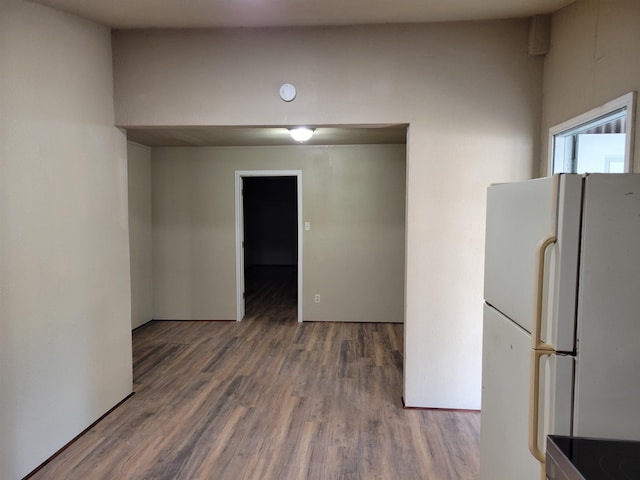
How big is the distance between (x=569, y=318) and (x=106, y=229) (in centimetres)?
287

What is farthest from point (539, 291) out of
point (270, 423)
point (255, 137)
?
point (255, 137)

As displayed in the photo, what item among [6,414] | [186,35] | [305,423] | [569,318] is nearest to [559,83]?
[569,318]

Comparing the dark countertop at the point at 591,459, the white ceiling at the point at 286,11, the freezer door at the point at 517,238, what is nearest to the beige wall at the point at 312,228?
the white ceiling at the point at 286,11

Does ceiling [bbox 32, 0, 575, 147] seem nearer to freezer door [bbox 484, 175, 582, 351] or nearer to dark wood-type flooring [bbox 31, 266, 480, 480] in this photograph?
freezer door [bbox 484, 175, 582, 351]

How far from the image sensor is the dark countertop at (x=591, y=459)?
948 millimetres

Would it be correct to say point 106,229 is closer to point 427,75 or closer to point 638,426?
point 427,75

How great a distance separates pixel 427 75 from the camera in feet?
9.04

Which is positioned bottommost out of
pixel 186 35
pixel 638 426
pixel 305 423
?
pixel 305 423

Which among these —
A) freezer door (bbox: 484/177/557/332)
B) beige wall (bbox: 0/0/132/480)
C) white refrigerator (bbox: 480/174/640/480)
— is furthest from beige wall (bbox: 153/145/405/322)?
white refrigerator (bbox: 480/174/640/480)

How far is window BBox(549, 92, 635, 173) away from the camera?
1.81 m

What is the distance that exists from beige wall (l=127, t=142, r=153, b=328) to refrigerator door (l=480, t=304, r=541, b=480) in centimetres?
435

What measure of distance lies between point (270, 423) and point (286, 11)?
2.79m

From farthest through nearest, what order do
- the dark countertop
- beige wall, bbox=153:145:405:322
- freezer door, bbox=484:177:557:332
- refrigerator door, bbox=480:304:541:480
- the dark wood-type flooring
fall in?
beige wall, bbox=153:145:405:322 < the dark wood-type flooring < refrigerator door, bbox=480:304:541:480 < freezer door, bbox=484:177:557:332 < the dark countertop

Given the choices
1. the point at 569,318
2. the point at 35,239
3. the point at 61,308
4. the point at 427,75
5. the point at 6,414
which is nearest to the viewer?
the point at 569,318
